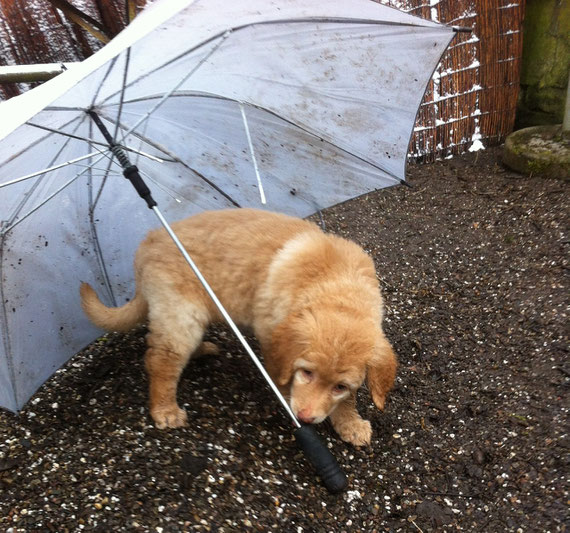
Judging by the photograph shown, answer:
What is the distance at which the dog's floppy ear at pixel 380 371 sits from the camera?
9.23ft

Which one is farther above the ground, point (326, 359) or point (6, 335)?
point (6, 335)

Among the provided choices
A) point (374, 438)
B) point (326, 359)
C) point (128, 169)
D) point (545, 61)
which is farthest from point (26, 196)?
point (545, 61)

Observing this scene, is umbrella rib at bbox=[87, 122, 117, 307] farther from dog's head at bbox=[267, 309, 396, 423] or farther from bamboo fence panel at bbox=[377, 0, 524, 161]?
bamboo fence panel at bbox=[377, 0, 524, 161]

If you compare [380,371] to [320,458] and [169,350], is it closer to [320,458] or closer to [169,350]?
[320,458]

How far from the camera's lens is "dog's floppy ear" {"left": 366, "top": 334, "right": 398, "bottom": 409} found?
2.81m

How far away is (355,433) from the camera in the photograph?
3.35m

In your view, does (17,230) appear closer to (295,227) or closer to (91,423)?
(91,423)

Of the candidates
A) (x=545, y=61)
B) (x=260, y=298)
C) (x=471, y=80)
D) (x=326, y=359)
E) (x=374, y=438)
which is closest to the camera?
(x=326, y=359)

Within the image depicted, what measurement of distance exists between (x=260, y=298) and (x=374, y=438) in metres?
1.12

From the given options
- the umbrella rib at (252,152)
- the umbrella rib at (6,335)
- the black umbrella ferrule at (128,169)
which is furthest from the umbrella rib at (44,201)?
the umbrella rib at (252,152)

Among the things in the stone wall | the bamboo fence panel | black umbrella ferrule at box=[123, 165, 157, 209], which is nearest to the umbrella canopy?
black umbrella ferrule at box=[123, 165, 157, 209]

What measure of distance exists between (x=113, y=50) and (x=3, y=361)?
203 centimetres

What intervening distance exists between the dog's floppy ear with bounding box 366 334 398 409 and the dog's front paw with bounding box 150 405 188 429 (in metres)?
1.13

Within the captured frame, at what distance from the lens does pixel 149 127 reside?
357cm
